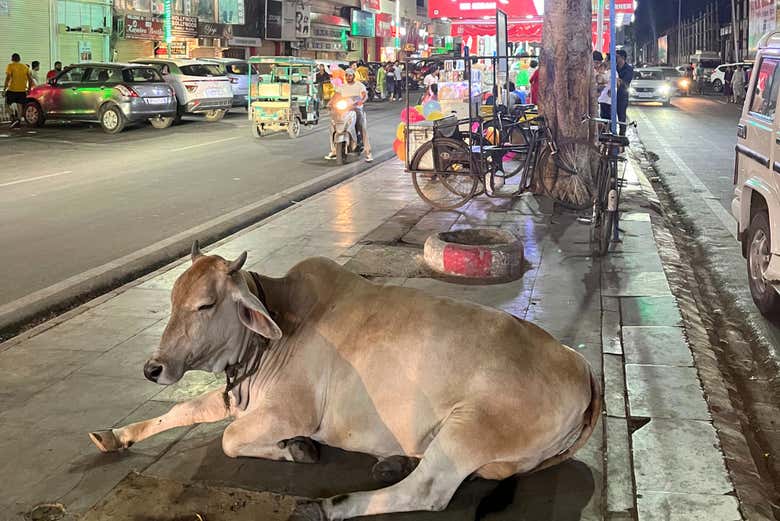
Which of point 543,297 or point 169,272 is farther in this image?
point 169,272

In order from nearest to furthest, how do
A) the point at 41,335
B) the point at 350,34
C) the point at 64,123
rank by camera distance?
the point at 41,335 < the point at 64,123 < the point at 350,34

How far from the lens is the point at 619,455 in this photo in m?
4.37

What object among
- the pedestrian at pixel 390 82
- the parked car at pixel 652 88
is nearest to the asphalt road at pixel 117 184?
the parked car at pixel 652 88

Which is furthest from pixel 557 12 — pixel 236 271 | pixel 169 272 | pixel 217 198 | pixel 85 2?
pixel 85 2

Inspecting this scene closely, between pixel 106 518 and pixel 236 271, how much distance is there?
1213 mm

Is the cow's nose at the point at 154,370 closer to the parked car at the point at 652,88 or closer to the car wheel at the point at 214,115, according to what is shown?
the car wheel at the point at 214,115

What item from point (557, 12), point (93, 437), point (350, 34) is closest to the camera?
point (93, 437)

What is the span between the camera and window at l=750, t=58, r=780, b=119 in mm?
7055

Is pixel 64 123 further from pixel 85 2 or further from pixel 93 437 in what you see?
pixel 93 437

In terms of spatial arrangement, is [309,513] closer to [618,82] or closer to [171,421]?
[171,421]

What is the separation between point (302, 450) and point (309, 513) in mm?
500

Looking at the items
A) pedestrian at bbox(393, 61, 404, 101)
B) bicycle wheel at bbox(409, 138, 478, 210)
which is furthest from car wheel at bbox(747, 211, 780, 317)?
pedestrian at bbox(393, 61, 404, 101)

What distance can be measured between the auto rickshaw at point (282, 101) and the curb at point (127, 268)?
775cm

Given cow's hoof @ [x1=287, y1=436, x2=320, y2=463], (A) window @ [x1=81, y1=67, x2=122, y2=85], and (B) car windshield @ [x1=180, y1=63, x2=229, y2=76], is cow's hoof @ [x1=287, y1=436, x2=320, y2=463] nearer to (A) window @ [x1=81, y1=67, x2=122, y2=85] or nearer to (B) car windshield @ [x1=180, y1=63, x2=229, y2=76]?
(A) window @ [x1=81, y1=67, x2=122, y2=85]
